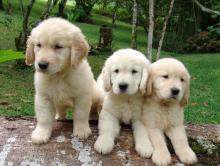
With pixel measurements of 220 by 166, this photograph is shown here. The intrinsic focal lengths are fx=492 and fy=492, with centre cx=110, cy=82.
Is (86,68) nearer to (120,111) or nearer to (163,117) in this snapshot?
(120,111)

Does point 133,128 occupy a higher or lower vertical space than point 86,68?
lower

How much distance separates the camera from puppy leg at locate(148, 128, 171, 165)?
436cm

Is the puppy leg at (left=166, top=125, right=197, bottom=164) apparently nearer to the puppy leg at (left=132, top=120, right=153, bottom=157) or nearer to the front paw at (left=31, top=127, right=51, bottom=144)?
the puppy leg at (left=132, top=120, right=153, bottom=157)

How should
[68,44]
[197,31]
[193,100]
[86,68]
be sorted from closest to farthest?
[68,44] → [86,68] → [193,100] → [197,31]

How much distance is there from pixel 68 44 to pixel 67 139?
3.03 ft

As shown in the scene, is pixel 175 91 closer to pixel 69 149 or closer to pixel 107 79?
pixel 107 79

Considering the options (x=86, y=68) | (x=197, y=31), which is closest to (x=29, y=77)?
(x=86, y=68)

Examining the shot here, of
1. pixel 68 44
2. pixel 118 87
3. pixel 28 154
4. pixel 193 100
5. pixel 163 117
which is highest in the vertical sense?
pixel 68 44

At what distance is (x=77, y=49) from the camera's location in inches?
176

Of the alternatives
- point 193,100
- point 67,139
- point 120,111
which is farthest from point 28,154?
point 193,100

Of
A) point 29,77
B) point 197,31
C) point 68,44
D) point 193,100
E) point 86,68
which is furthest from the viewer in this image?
point 197,31

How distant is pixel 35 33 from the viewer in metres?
4.43

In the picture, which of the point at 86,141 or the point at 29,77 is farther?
the point at 29,77

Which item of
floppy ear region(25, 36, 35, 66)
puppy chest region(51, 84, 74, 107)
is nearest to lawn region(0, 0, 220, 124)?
floppy ear region(25, 36, 35, 66)
